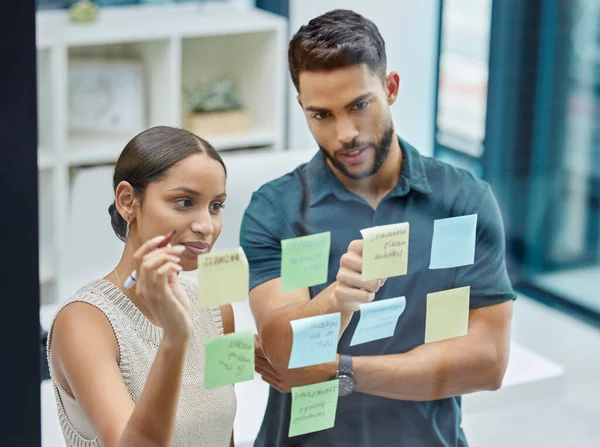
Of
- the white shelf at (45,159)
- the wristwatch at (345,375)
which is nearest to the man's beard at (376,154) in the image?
the wristwatch at (345,375)

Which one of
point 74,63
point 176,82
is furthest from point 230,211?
point 74,63

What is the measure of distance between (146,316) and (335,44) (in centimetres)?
35

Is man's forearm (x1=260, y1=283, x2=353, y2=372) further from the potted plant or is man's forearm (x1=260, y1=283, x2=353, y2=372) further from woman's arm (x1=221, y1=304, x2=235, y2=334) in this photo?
the potted plant

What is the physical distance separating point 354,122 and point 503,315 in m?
0.33

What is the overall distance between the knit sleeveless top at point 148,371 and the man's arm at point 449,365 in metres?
0.18

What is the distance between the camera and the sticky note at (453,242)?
1.21 m

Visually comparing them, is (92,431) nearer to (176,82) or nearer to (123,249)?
(123,249)

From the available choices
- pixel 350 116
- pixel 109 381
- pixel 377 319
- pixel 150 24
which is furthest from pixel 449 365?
pixel 150 24

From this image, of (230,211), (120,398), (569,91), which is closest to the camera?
(120,398)

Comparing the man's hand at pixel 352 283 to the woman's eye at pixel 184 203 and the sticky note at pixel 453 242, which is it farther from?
the woman's eye at pixel 184 203

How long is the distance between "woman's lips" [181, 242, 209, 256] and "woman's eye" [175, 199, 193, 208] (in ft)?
0.12

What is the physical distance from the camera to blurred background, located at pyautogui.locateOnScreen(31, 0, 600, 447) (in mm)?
1151

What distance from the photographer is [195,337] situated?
3.46ft

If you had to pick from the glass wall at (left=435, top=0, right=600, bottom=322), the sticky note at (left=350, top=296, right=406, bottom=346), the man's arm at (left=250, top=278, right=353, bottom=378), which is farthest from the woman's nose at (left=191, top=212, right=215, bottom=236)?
the glass wall at (left=435, top=0, right=600, bottom=322)
